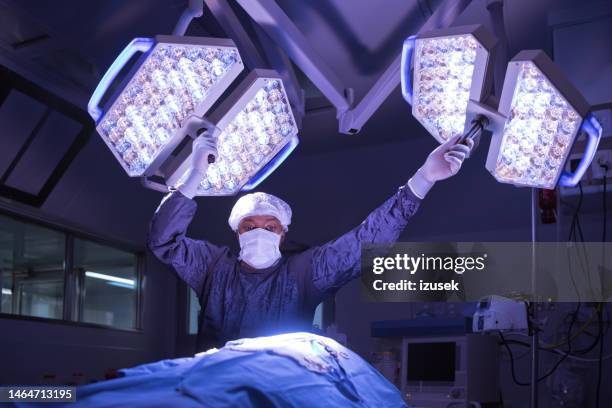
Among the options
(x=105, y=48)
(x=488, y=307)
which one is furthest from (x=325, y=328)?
(x=105, y=48)

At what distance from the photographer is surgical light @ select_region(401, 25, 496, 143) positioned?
1865 millimetres

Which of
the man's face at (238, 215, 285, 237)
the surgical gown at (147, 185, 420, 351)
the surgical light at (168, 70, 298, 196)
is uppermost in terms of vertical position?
the surgical light at (168, 70, 298, 196)

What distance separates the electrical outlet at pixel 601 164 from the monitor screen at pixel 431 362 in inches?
50.8

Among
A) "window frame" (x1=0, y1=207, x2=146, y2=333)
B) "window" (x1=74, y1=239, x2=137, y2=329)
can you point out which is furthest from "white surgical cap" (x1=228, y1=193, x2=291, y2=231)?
"window" (x1=74, y1=239, x2=137, y2=329)

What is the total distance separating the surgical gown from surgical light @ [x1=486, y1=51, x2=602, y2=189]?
42 cm

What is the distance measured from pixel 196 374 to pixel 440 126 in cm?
115

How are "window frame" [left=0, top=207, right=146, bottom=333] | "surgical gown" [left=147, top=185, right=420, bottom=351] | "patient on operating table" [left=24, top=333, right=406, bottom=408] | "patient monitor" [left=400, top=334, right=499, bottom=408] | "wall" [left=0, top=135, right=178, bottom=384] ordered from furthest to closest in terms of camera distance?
"window frame" [left=0, top=207, right=146, bottom=333] < "wall" [left=0, top=135, right=178, bottom=384] < "patient monitor" [left=400, top=334, right=499, bottom=408] < "surgical gown" [left=147, top=185, right=420, bottom=351] < "patient on operating table" [left=24, top=333, right=406, bottom=408]

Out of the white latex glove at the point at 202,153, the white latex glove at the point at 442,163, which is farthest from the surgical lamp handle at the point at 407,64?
the white latex glove at the point at 202,153

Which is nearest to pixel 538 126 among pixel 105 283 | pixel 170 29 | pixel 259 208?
pixel 259 208

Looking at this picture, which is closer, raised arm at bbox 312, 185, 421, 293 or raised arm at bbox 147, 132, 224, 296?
raised arm at bbox 147, 132, 224, 296

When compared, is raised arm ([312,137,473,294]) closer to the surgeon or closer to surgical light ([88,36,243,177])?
the surgeon

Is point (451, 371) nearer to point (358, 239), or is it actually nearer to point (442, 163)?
point (358, 239)

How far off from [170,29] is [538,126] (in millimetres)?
2557

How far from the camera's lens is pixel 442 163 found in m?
2.17
